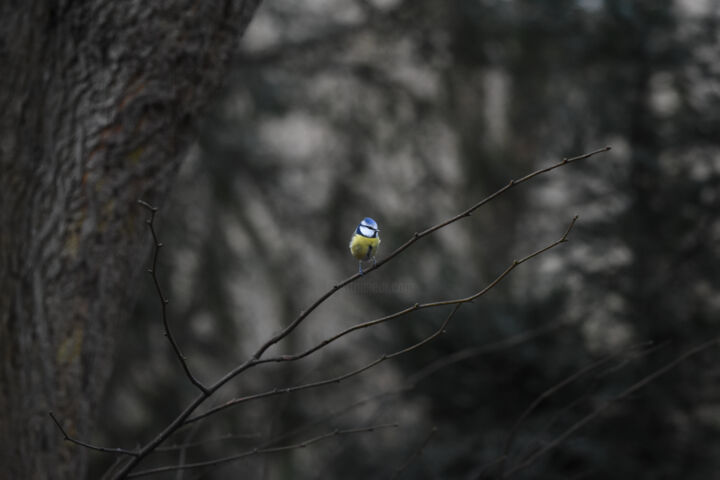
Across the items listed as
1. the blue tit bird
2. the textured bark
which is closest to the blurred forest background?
the textured bark

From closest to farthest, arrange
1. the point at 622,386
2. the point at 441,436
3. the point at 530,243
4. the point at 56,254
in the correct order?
the point at 56,254 < the point at 622,386 < the point at 441,436 < the point at 530,243

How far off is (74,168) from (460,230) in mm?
7026

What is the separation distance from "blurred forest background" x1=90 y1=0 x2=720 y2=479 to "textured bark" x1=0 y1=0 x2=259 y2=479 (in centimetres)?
182

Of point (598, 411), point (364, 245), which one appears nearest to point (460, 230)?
point (598, 411)

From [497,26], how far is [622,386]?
3.70 meters

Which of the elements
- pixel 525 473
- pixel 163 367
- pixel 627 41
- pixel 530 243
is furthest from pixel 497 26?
pixel 163 367

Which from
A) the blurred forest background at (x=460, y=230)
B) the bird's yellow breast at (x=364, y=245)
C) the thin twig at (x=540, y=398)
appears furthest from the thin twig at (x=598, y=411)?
the blurred forest background at (x=460, y=230)

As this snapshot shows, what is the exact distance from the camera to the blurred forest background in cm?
490

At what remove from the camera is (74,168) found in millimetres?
1938

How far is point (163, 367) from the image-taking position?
723cm

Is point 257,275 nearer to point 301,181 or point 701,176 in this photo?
point 301,181

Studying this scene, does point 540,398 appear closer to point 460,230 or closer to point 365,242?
point 365,242

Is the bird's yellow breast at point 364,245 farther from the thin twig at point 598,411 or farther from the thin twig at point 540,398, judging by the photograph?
the thin twig at point 598,411

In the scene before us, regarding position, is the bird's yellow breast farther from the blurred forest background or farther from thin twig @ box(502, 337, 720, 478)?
the blurred forest background
